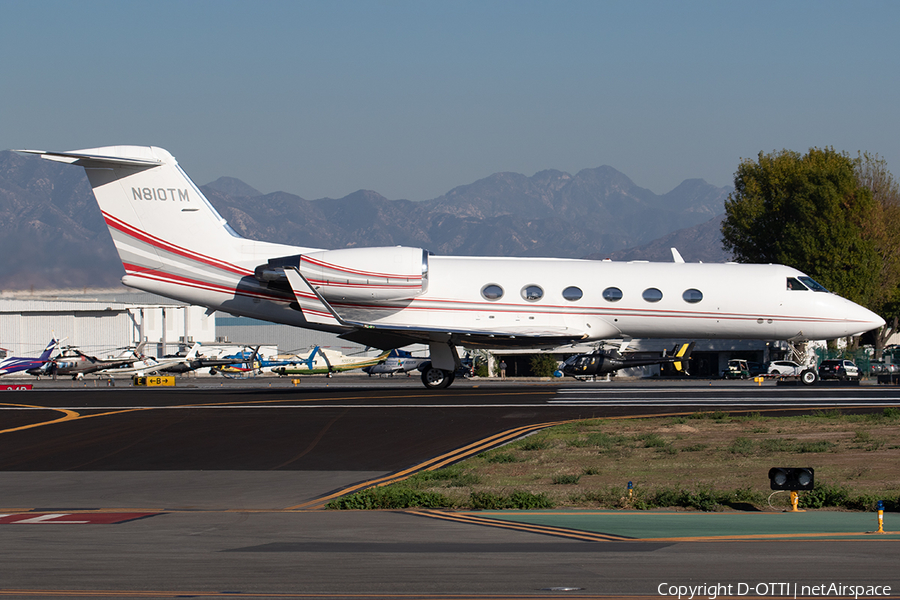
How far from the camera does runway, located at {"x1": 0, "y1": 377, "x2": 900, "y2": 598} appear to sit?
668cm

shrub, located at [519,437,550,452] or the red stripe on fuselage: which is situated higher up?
the red stripe on fuselage

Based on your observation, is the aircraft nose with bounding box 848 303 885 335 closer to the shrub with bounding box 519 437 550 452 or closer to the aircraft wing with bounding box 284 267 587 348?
the aircraft wing with bounding box 284 267 587 348

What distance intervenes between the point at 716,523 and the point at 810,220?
62070 millimetres

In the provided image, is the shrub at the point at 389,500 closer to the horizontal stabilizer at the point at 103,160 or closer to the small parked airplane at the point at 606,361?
the horizontal stabilizer at the point at 103,160

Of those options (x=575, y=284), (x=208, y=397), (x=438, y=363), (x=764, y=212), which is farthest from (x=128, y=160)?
(x=764, y=212)

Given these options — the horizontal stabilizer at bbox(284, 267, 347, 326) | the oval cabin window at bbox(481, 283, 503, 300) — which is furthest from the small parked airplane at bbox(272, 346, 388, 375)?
the oval cabin window at bbox(481, 283, 503, 300)

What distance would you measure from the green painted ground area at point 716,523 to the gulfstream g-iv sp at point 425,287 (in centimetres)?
1872

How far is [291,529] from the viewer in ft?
31.1

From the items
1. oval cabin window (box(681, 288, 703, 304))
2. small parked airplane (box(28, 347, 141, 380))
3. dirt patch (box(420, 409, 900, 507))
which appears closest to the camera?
dirt patch (box(420, 409, 900, 507))

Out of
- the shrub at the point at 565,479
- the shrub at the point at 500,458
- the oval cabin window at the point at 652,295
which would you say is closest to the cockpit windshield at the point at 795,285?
the oval cabin window at the point at 652,295

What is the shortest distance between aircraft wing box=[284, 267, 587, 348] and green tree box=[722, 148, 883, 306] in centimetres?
4140

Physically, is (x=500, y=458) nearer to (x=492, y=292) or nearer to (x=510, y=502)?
(x=510, y=502)

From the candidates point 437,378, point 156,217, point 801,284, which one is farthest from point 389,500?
point 801,284

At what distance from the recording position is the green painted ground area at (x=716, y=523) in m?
8.74
